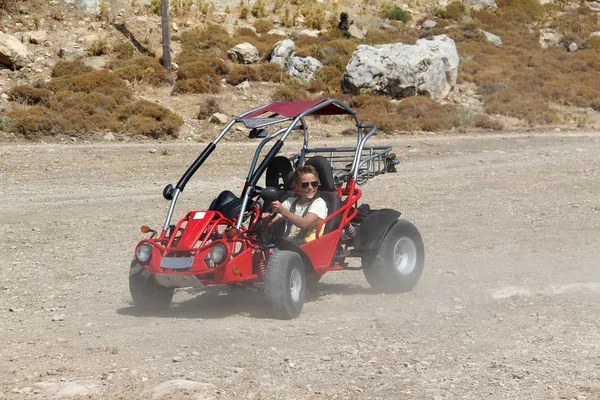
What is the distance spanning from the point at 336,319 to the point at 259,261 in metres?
0.85

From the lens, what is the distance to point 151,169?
766 inches

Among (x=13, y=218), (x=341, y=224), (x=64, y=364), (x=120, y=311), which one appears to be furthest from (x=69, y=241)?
(x=64, y=364)

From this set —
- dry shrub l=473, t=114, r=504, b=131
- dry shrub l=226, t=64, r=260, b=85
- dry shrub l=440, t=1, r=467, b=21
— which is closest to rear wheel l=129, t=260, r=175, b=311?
dry shrub l=473, t=114, r=504, b=131

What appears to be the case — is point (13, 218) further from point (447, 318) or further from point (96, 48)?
point (96, 48)

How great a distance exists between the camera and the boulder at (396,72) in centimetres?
3031

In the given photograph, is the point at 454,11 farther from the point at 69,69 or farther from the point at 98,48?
the point at 69,69

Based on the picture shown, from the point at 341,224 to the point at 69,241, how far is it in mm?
5388

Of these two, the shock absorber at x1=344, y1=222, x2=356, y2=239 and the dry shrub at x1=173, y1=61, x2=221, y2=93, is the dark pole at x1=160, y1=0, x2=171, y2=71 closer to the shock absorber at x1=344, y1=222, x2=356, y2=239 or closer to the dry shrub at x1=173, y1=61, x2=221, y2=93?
the dry shrub at x1=173, y1=61, x2=221, y2=93

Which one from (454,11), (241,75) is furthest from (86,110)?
(454,11)

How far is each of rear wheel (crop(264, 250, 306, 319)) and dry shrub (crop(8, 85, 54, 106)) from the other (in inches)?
788

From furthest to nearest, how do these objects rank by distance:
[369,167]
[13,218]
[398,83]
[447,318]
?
[398,83] < [13,218] < [369,167] < [447,318]

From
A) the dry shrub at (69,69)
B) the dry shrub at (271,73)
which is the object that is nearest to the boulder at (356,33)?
the dry shrub at (271,73)

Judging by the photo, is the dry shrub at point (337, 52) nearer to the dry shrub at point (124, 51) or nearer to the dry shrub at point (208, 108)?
the dry shrub at point (124, 51)

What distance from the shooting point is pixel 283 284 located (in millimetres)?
7223
